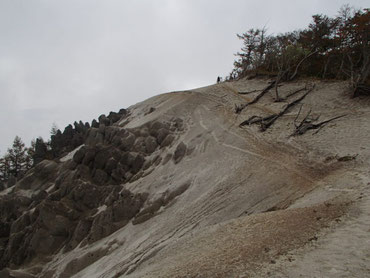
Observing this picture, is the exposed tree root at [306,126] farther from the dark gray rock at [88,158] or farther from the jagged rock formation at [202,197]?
the dark gray rock at [88,158]

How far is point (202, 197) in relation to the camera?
14781 millimetres

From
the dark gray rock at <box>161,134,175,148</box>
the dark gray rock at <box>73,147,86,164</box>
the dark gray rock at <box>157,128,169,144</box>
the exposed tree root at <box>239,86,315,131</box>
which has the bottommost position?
the exposed tree root at <box>239,86,315,131</box>

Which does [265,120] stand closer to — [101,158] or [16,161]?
[101,158]

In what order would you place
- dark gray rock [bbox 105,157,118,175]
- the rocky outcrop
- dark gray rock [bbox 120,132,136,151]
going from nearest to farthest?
the rocky outcrop → dark gray rock [bbox 105,157,118,175] → dark gray rock [bbox 120,132,136,151]

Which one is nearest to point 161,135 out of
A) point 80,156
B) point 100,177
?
point 100,177

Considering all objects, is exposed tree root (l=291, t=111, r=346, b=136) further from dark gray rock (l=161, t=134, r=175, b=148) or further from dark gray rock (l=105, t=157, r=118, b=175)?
dark gray rock (l=105, t=157, r=118, b=175)

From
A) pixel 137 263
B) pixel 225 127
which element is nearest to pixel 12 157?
pixel 225 127

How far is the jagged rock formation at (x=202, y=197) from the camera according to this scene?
325 inches

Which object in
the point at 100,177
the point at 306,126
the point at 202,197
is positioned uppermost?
the point at 100,177

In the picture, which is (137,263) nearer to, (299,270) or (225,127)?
(299,270)

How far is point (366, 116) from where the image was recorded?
58.9 ft

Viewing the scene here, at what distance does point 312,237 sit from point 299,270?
5.69ft

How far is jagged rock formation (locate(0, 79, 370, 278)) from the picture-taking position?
325 inches

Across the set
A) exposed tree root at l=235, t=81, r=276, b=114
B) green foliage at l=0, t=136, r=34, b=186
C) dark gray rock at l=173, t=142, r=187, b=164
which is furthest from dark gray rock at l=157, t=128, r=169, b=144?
green foliage at l=0, t=136, r=34, b=186
